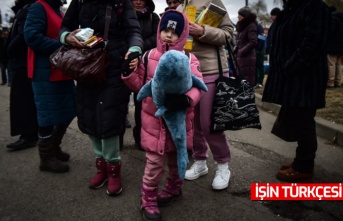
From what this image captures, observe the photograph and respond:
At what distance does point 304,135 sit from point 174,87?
1.52 m

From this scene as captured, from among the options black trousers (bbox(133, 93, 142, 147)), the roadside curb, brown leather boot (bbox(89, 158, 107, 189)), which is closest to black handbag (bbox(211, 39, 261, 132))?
brown leather boot (bbox(89, 158, 107, 189))

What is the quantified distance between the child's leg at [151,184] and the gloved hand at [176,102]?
424 mm

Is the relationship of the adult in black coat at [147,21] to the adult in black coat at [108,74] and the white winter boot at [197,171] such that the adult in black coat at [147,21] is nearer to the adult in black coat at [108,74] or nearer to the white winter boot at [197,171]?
the adult in black coat at [108,74]

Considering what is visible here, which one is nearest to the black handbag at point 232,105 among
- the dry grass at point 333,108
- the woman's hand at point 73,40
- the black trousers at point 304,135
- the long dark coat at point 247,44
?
the black trousers at point 304,135

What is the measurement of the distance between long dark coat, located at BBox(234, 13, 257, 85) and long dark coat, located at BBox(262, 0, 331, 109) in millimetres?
3590

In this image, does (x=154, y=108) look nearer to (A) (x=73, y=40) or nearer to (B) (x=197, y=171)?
(A) (x=73, y=40)

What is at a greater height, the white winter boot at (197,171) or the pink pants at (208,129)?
the pink pants at (208,129)

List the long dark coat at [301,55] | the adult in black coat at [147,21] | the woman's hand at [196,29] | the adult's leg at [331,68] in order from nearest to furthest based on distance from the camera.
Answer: the woman's hand at [196,29]
the long dark coat at [301,55]
the adult in black coat at [147,21]
the adult's leg at [331,68]

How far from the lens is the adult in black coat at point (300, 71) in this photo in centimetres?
262

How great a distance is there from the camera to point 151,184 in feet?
7.70

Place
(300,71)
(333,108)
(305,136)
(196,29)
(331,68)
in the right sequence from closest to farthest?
1. (196,29)
2. (300,71)
3. (305,136)
4. (333,108)
5. (331,68)

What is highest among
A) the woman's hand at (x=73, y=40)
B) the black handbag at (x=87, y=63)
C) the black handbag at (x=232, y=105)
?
the woman's hand at (x=73, y=40)

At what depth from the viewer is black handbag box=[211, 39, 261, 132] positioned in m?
2.57

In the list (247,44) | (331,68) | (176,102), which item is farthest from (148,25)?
(331,68)
